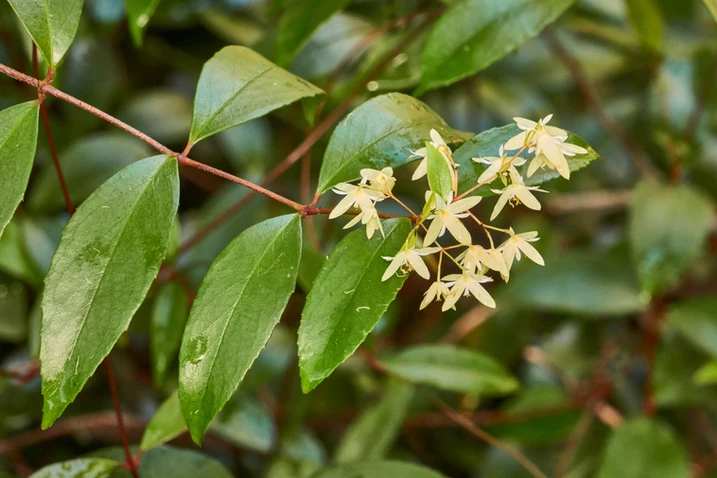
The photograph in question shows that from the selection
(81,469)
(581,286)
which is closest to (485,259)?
(81,469)

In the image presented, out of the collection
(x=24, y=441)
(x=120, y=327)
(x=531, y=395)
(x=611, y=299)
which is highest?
(x=120, y=327)

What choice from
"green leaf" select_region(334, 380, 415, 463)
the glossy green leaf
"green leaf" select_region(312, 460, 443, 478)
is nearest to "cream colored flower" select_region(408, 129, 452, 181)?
"green leaf" select_region(312, 460, 443, 478)

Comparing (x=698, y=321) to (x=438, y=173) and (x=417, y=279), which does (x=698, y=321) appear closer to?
(x=417, y=279)

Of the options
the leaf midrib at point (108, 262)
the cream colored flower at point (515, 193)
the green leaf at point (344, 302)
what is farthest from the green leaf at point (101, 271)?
the cream colored flower at point (515, 193)

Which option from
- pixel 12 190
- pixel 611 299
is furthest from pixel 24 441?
pixel 611 299

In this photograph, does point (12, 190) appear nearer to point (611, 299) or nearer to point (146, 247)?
point (146, 247)

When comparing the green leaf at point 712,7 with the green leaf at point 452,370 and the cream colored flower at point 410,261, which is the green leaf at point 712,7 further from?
the green leaf at point 452,370
